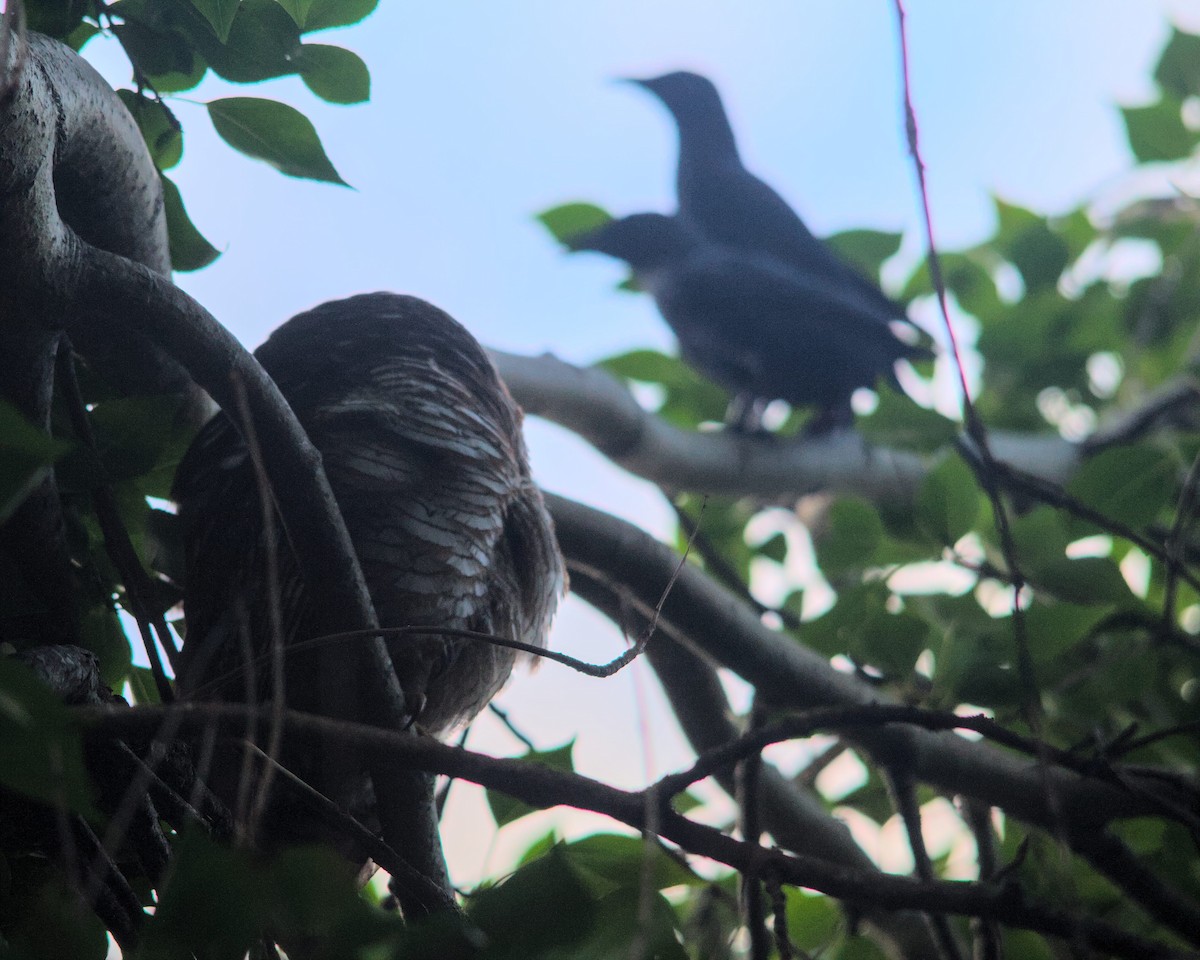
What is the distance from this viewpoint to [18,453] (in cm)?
69

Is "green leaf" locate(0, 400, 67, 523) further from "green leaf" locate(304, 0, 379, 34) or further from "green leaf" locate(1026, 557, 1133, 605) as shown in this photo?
"green leaf" locate(1026, 557, 1133, 605)

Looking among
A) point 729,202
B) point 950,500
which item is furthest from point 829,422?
point 950,500

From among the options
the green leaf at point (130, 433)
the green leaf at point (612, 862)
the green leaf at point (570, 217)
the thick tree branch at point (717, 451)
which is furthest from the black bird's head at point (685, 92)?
the green leaf at point (612, 862)

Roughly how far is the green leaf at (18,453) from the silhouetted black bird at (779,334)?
3.12 meters

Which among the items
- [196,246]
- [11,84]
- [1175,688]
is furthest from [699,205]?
[11,84]

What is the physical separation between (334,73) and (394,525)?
1.97ft

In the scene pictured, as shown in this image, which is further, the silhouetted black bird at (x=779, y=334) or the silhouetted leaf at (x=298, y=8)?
the silhouetted black bird at (x=779, y=334)

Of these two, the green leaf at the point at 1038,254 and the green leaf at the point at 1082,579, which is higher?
the green leaf at the point at 1038,254

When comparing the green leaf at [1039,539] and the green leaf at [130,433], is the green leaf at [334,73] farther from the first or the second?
the green leaf at [1039,539]

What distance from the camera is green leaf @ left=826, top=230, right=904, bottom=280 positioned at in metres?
3.81

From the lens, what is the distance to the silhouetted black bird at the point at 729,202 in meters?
4.03

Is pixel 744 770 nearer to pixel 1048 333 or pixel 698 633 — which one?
pixel 698 633

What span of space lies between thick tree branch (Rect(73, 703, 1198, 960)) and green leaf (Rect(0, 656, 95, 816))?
160 millimetres

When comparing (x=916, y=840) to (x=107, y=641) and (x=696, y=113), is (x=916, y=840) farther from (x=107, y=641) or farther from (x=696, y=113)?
(x=696, y=113)
